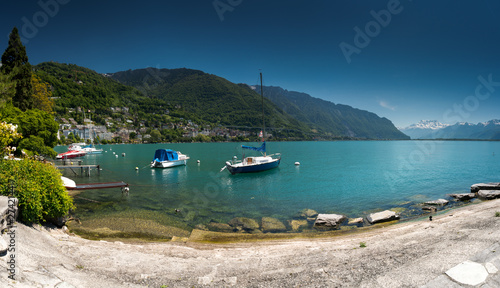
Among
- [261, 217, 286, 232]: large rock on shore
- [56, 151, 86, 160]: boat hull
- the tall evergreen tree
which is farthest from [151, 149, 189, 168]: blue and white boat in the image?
[261, 217, 286, 232]: large rock on shore

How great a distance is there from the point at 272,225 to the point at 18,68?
3983 cm

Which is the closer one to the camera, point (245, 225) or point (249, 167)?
point (245, 225)

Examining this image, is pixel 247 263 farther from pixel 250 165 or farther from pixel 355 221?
pixel 250 165

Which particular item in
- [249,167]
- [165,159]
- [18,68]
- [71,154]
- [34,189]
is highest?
[18,68]

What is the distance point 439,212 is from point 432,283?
16.2m

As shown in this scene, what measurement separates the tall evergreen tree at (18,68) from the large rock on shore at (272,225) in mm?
37639

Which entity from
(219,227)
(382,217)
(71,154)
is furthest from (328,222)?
(71,154)

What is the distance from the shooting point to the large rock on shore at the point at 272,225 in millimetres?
15680

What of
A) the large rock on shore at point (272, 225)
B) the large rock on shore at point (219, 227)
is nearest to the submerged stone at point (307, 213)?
the large rock on shore at point (272, 225)

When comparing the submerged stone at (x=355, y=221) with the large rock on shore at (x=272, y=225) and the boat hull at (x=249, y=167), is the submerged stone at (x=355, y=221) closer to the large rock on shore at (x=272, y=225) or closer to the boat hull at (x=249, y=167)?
the large rock on shore at (x=272, y=225)

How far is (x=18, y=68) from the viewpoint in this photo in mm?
30750

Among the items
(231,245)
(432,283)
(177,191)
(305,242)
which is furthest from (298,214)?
(177,191)

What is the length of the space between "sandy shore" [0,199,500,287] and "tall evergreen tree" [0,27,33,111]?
31755 millimetres

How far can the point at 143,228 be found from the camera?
589 inches
